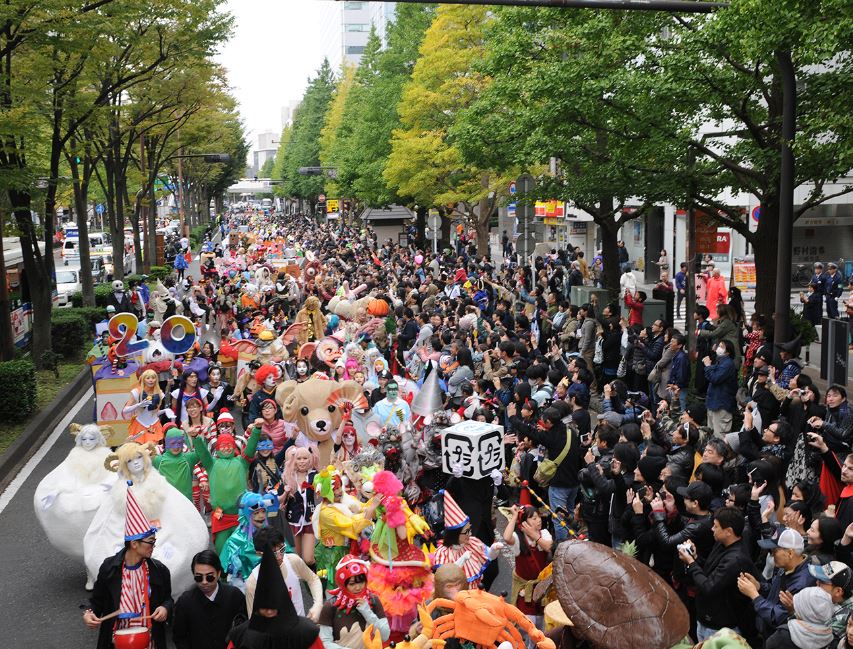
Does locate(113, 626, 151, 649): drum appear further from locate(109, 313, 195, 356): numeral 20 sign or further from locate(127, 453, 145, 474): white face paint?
locate(109, 313, 195, 356): numeral 20 sign

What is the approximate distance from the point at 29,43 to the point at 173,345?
23.2ft

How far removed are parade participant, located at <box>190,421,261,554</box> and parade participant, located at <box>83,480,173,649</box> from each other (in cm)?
172

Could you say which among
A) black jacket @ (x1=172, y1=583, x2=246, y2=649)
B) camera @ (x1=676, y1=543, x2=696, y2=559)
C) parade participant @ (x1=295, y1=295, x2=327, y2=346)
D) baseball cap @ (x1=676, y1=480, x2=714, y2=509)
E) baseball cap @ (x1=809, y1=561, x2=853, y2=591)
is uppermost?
parade participant @ (x1=295, y1=295, x2=327, y2=346)

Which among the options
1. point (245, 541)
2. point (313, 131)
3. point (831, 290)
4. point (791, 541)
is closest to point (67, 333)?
point (245, 541)

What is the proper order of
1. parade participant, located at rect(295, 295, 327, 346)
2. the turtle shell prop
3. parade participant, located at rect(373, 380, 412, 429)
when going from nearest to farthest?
the turtle shell prop < parade participant, located at rect(373, 380, 412, 429) < parade participant, located at rect(295, 295, 327, 346)

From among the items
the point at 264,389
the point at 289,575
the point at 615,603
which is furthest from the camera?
the point at 264,389

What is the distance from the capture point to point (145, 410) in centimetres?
1132

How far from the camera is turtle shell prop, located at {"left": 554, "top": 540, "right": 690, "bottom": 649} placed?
176 inches

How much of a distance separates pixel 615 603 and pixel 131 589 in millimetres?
3201

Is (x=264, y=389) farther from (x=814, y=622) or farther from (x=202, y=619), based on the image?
(x=814, y=622)

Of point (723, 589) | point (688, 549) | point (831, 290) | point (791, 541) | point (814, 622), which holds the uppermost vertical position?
point (831, 290)

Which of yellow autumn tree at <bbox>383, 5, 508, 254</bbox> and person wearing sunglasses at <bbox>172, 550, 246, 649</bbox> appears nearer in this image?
person wearing sunglasses at <bbox>172, 550, 246, 649</bbox>

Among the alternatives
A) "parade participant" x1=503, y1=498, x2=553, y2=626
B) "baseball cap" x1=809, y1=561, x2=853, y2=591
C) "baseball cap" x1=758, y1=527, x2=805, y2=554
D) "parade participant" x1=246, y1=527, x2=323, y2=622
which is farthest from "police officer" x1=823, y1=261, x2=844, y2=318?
"parade participant" x1=246, y1=527, x2=323, y2=622

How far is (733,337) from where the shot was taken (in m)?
14.0
